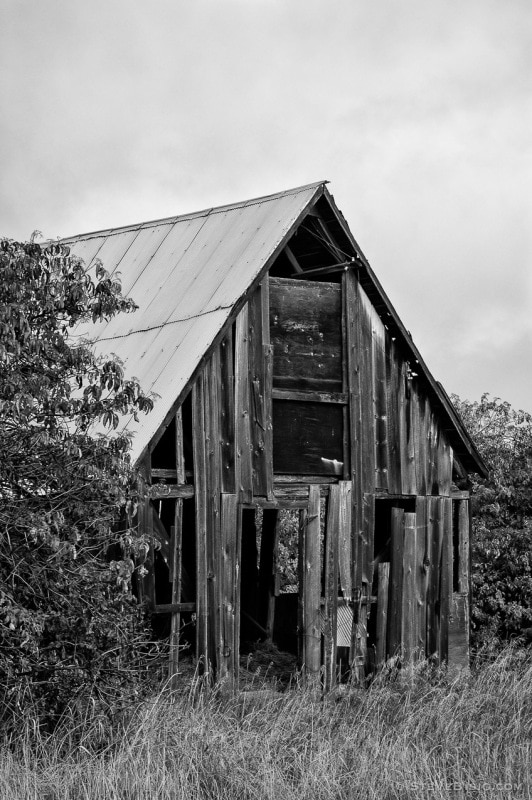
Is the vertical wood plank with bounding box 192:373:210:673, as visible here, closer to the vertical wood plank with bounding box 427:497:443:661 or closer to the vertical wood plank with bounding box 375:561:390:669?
the vertical wood plank with bounding box 375:561:390:669

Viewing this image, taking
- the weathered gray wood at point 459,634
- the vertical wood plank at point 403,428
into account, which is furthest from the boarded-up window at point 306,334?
the weathered gray wood at point 459,634

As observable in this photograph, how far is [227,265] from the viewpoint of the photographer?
50.4 ft

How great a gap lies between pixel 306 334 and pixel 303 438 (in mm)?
1420

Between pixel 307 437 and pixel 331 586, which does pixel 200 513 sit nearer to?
pixel 307 437

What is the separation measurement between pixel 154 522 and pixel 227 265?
12.8ft

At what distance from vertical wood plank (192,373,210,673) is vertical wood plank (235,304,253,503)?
1.69 feet

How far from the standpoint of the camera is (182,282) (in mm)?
16078

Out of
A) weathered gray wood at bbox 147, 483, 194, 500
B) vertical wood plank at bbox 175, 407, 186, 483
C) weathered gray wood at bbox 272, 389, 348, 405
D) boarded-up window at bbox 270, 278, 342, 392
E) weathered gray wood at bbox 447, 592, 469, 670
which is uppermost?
boarded-up window at bbox 270, 278, 342, 392

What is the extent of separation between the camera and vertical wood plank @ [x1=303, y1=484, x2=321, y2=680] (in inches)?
571

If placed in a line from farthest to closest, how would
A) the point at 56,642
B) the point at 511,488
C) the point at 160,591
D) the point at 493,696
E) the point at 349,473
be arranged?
the point at 511,488 < the point at 160,591 < the point at 349,473 < the point at 493,696 < the point at 56,642

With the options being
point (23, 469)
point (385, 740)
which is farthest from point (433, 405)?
point (23, 469)

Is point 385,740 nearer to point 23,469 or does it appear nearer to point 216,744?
point 216,744

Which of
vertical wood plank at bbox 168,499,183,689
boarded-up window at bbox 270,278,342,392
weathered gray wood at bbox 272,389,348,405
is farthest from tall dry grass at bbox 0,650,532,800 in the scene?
boarded-up window at bbox 270,278,342,392

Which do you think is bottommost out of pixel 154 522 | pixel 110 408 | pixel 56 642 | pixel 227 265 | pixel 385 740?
pixel 385 740
